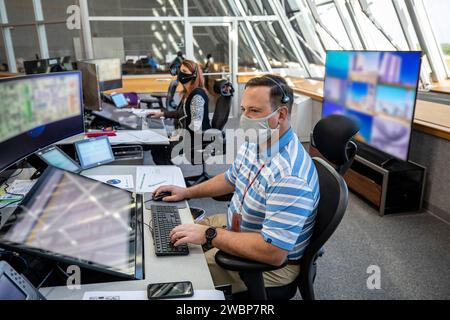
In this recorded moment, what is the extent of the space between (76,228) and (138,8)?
7.09m

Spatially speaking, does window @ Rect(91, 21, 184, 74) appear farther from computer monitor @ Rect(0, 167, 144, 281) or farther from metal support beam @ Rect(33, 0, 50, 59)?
computer monitor @ Rect(0, 167, 144, 281)

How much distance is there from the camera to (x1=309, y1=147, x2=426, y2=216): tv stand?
3.08 meters

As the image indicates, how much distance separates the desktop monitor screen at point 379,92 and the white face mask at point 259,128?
1.92 m

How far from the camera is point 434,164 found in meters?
3.04

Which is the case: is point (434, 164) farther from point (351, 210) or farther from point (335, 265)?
point (335, 265)

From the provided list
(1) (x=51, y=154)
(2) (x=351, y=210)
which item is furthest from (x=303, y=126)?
(1) (x=51, y=154)

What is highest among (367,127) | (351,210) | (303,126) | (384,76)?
(384,76)

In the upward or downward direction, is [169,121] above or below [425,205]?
above

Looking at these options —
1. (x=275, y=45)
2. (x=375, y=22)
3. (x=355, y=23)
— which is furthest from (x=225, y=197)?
(x=275, y=45)

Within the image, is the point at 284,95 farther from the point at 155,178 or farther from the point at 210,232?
the point at 155,178

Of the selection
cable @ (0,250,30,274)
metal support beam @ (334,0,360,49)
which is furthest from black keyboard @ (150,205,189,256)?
metal support beam @ (334,0,360,49)

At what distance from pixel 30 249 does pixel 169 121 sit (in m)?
3.50

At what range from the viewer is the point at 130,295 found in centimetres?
106
